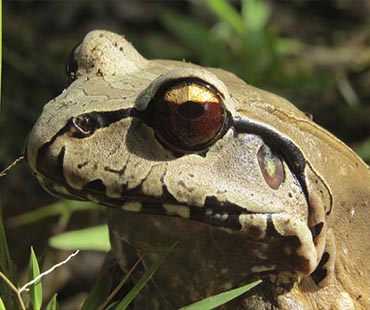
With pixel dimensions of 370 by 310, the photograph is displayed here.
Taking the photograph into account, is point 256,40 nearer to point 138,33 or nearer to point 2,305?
point 138,33

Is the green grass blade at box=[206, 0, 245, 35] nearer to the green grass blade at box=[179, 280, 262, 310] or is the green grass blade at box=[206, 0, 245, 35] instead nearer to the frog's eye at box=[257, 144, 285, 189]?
the frog's eye at box=[257, 144, 285, 189]

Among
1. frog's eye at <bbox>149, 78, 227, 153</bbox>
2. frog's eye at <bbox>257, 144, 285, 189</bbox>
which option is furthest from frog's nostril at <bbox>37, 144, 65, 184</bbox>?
frog's eye at <bbox>257, 144, 285, 189</bbox>

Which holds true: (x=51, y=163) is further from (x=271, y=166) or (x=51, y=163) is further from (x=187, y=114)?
(x=271, y=166)

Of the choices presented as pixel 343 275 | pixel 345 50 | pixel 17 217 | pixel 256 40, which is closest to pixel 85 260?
pixel 17 217

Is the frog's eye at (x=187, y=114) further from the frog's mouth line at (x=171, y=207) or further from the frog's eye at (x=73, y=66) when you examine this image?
the frog's eye at (x=73, y=66)

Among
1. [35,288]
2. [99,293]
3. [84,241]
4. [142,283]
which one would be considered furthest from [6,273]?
[84,241]

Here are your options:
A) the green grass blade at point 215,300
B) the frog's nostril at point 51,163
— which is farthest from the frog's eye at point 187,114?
the green grass blade at point 215,300

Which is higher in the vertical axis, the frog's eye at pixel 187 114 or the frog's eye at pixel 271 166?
the frog's eye at pixel 187 114
